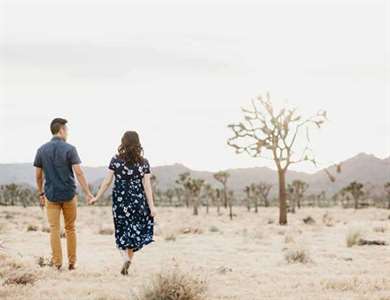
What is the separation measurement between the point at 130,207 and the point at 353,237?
7967 mm

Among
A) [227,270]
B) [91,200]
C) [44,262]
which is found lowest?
[227,270]

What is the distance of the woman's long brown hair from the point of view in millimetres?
8828

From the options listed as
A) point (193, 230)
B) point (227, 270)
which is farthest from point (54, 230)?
point (193, 230)

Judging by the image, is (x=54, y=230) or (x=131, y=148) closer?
(x=131, y=148)

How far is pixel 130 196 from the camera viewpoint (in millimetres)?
8852

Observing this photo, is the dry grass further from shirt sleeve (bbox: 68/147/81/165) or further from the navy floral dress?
shirt sleeve (bbox: 68/147/81/165)

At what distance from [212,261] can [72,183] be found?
3.37 m

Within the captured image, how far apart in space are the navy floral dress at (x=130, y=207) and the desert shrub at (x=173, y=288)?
7.65 ft

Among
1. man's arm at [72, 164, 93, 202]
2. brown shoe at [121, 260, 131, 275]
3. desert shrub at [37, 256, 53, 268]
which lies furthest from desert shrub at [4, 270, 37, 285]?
desert shrub at [37, 256, 53, 268]

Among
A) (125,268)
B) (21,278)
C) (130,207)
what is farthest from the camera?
(130,207)

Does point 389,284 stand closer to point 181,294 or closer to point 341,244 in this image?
point 181,294

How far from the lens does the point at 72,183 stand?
915 centimetres

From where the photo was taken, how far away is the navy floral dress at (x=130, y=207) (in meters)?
8.77

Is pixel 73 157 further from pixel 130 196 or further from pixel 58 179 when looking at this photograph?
pixel 130 196
